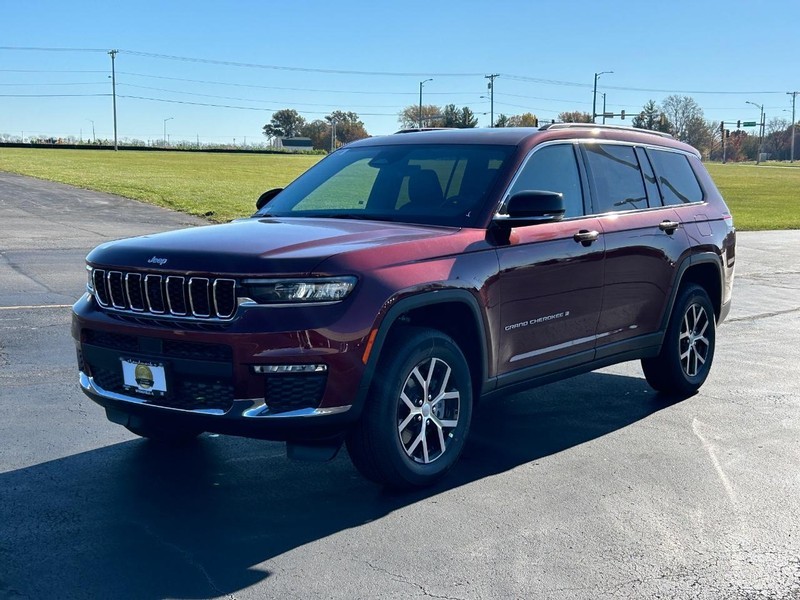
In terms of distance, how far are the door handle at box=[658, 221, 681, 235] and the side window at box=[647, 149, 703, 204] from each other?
210mm

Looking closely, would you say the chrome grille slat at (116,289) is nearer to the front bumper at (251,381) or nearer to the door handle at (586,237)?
the front bumper at (251,381)

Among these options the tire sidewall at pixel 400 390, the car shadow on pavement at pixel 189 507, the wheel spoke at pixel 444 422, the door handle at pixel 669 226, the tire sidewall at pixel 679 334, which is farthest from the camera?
the tire sidewall at pixel 679 334

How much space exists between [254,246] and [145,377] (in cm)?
82

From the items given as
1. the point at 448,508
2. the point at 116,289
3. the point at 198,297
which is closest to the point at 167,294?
the point at 198,297

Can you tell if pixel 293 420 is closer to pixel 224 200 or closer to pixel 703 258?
pixel 703 258

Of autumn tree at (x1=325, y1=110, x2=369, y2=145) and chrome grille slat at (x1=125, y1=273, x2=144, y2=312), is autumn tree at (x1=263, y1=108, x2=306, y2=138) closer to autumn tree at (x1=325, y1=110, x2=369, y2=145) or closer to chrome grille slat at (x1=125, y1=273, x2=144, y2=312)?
autumn tree at (x1=325, y1=110, x2=369, y2=145)

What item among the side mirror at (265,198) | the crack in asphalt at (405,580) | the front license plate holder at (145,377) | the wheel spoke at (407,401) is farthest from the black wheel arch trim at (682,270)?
the front license plate holder at (145,377)

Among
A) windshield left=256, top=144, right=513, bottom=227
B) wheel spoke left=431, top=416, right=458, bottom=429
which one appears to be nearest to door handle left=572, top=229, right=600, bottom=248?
windshield left=256, top=144, right=513, bottom=227

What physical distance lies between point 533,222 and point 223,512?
2.33 m

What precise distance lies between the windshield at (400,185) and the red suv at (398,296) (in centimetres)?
1

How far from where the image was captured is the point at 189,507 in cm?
484

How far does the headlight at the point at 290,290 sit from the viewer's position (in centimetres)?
450

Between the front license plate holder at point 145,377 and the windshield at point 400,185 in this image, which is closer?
the front license plate holder at point 145,377

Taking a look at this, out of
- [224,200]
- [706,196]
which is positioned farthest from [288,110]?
[706,196]
